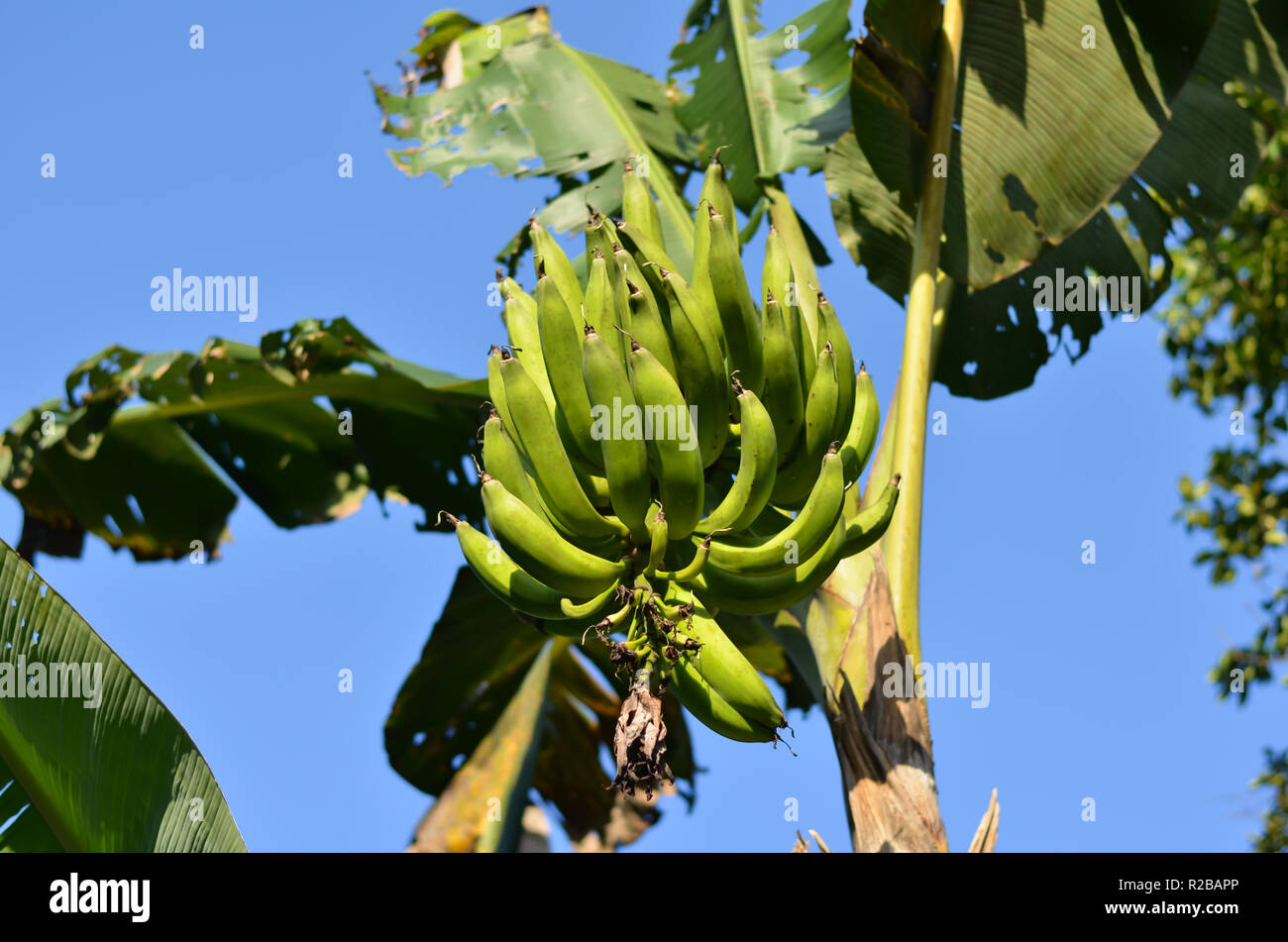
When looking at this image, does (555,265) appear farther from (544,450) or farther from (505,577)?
(505,577)

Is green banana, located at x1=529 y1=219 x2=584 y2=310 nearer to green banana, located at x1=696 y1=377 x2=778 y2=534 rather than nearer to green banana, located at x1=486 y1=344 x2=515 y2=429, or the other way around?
green banana, located at x1=486 y1=344 x2=515 y2=429

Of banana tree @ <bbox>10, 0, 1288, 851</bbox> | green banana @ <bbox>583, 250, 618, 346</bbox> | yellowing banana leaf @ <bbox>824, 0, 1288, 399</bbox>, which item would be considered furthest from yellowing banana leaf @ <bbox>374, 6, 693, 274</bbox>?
green banana @ <bbox>583, 250, 618, 346</bbox>

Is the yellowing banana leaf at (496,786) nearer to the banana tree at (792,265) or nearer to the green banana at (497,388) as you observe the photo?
the banana tree at (792,265)

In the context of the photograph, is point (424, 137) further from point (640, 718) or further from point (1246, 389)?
point (1246, 389)

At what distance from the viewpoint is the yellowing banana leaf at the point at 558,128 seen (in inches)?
132

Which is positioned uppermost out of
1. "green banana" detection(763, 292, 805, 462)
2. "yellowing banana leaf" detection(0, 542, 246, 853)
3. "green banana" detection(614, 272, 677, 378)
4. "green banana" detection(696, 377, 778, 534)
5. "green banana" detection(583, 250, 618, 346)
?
"green banana" detection(583, 250, 618, 346)

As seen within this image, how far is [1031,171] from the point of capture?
3045 mm

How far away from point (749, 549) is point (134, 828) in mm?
1228

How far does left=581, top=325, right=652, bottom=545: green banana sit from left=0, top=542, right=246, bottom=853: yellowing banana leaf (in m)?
0.98

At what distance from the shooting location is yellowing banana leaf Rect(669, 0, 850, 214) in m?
3.40

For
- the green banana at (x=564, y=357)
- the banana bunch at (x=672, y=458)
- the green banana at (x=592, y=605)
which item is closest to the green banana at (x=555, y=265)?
the banana bunch at (x=672, y=458)

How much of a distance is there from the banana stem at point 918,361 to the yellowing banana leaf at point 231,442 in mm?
1263
